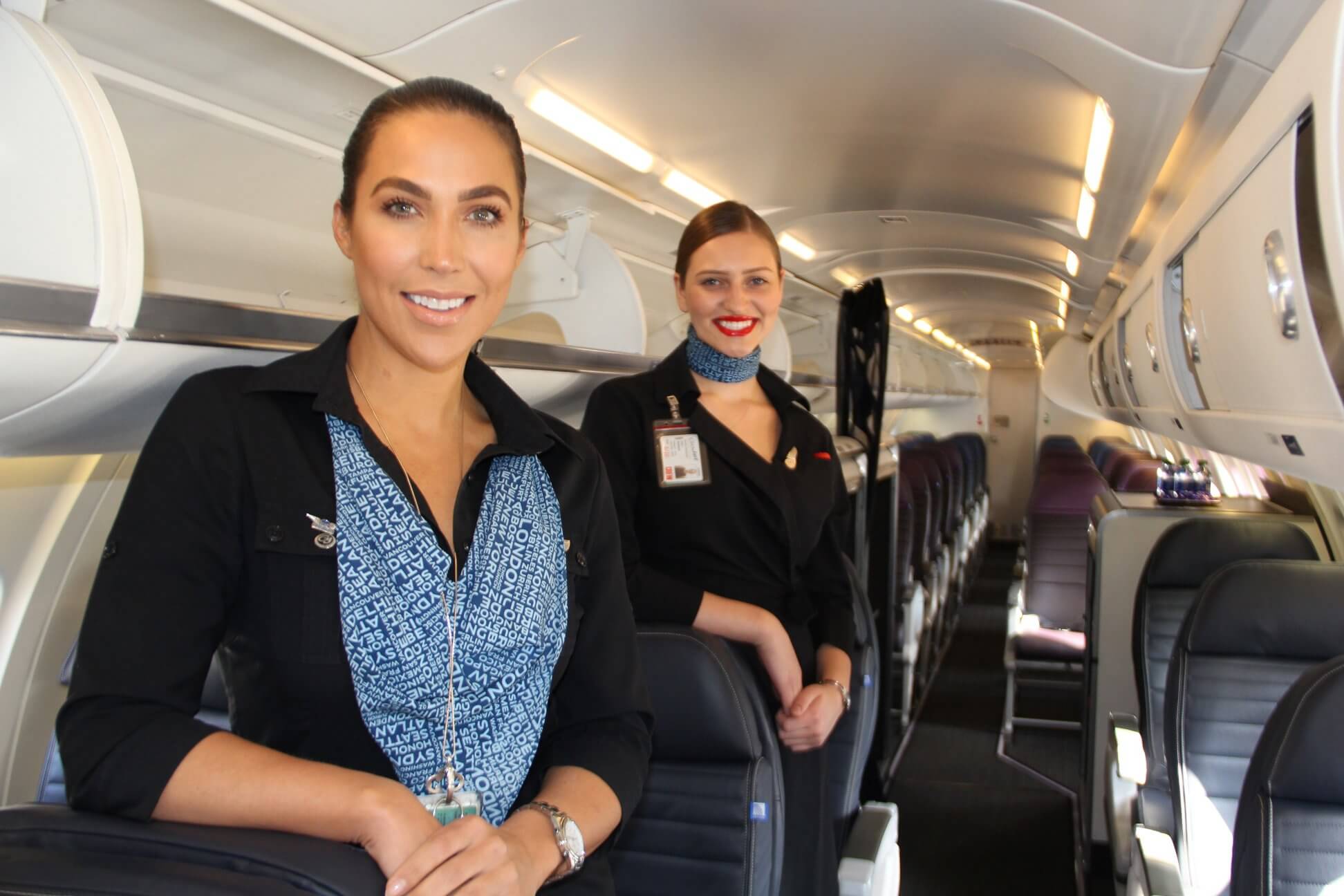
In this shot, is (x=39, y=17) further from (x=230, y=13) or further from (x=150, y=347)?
(x=150, y=347)

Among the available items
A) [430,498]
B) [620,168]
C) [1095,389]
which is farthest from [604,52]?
A: [1095,389]

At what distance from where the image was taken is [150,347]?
1525mm

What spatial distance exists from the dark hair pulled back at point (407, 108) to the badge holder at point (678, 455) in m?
1.06

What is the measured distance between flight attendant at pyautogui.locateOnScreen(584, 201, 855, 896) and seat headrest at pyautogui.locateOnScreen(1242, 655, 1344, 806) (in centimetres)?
88

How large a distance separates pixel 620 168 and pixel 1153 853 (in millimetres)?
2667

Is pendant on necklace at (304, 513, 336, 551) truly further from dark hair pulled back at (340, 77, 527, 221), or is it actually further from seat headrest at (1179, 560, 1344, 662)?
seat headrest at (1179, 560, 1344, 662)

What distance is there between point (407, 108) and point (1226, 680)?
2871mm

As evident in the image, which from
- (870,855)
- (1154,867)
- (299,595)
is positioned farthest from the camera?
(1154,867)

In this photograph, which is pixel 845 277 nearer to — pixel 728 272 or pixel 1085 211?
pixel 1085 211

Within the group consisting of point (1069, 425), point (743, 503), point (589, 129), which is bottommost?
point (743, 503)

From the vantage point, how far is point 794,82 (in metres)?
3.13

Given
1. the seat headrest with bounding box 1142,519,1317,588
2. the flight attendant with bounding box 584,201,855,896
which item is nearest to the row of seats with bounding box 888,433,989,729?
the seat headrest with bounding box 1142,519,1317,588

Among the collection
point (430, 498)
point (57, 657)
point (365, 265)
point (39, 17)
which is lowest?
point (57, 657)

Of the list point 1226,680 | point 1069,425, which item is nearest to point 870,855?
point 1226,680
